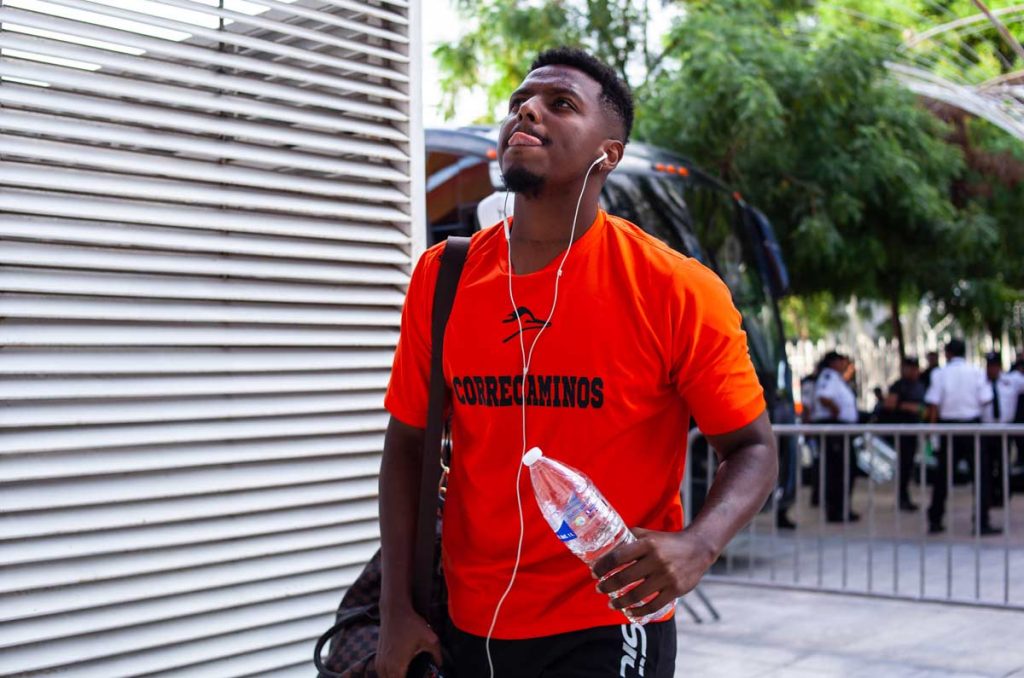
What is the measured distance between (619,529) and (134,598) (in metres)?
2.04

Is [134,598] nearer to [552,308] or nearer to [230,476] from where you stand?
[230,476]

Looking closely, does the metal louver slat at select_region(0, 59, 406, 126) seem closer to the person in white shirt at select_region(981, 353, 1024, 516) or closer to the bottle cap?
the bottle cap

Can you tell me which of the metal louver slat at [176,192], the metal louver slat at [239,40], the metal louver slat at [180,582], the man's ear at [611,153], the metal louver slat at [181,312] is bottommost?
the metal louver slat at [180,582]

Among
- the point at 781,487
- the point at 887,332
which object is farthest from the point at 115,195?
the point at 887,332

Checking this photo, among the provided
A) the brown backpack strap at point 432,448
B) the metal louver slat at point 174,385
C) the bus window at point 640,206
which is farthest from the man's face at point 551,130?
the bus window at point 640,206

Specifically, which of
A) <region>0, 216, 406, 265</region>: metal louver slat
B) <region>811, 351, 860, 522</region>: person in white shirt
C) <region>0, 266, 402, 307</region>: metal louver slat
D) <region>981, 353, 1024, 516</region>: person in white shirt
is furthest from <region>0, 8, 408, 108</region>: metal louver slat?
<region>981, 353, 1024, 516</region>: person in white shirt

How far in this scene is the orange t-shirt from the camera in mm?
2488

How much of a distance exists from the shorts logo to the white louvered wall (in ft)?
6.23

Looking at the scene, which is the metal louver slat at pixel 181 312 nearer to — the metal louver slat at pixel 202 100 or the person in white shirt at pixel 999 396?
the metal louver slat at pixel 202 100

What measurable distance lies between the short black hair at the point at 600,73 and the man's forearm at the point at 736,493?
758 mm

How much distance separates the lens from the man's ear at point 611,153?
8.93 feet

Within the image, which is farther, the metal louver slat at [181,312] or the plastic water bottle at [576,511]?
the metal louver slat at [181,312]

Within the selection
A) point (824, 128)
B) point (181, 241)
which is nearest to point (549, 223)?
point (181, 241)

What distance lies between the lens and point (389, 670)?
265cm
